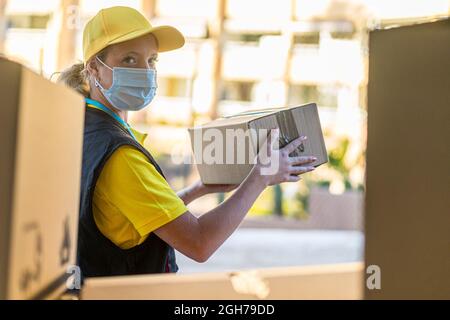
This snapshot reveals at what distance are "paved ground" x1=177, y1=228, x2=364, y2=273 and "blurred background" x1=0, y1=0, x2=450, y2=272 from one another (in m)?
0.10

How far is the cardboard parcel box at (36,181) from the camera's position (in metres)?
0.90

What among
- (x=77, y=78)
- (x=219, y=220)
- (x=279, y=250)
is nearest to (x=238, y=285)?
(x=219, y=220)

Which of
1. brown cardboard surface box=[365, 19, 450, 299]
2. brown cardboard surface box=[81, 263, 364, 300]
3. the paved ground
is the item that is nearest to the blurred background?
the paved ground

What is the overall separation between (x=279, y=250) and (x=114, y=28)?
22.0ft

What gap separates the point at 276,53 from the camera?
12.0 m

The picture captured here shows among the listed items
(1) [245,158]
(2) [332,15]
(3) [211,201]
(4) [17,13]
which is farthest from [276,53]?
(1) [245,158]

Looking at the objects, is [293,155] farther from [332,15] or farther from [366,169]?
[332,15]

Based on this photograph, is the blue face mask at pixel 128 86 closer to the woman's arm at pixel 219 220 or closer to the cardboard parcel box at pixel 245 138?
the cardboard parcel box at pixel 245 138

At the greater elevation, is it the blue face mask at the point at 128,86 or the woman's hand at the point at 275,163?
the blue face mask at the point at 128,86

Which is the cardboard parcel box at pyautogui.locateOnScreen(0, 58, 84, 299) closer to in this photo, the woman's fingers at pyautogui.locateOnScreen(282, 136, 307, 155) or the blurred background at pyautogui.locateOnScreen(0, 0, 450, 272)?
the woman's fingers at pyautogui.locateOnScreen(282, 136, 307, 155)

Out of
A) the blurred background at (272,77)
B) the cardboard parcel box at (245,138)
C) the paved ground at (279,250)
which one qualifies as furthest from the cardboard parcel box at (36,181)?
the blurred background at (272,77)

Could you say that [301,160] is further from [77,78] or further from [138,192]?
[77,78]

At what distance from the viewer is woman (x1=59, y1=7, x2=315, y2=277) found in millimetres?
1372

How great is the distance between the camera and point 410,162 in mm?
1035
